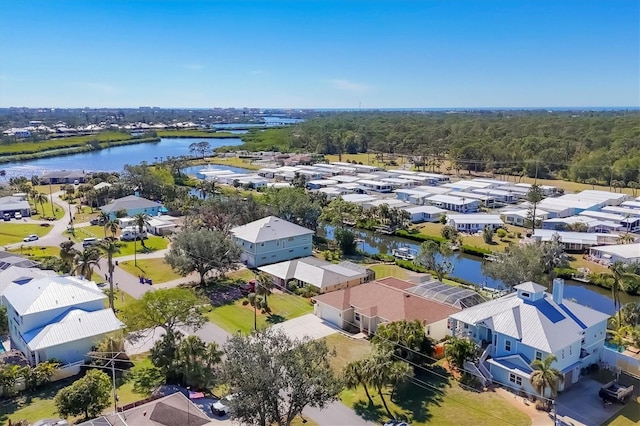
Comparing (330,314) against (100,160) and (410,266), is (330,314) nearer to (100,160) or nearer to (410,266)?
(410,266)

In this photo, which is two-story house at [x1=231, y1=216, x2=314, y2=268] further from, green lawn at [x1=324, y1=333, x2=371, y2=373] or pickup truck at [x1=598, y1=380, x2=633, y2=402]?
pickup truck at [x1=598, y1=380, x2=633, y2=402]

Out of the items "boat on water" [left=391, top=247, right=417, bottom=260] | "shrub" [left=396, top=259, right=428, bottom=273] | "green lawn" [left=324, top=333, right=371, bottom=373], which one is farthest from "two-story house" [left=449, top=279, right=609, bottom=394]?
"boat on water" [left=391, top=247, right=417, bottom=260]

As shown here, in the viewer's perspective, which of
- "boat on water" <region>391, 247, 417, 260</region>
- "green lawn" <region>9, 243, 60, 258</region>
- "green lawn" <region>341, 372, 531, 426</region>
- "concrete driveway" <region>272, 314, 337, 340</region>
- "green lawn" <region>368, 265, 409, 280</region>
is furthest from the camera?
"green lawn" <region>9, 243, 60, 258</region>

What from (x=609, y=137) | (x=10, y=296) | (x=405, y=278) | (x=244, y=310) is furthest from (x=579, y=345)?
(x=609, y=137)

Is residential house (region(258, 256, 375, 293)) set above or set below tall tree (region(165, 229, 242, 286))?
below

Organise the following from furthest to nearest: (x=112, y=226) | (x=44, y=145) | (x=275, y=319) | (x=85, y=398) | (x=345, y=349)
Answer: (x=44, y=145) → (x=112, y=226) → (x=275, y=319) → (x=345, y=349) → (x=85, y=398)

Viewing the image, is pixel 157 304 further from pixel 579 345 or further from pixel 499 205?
pixel 499 205

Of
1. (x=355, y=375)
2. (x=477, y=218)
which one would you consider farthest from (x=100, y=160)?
(x=355, y=375)
